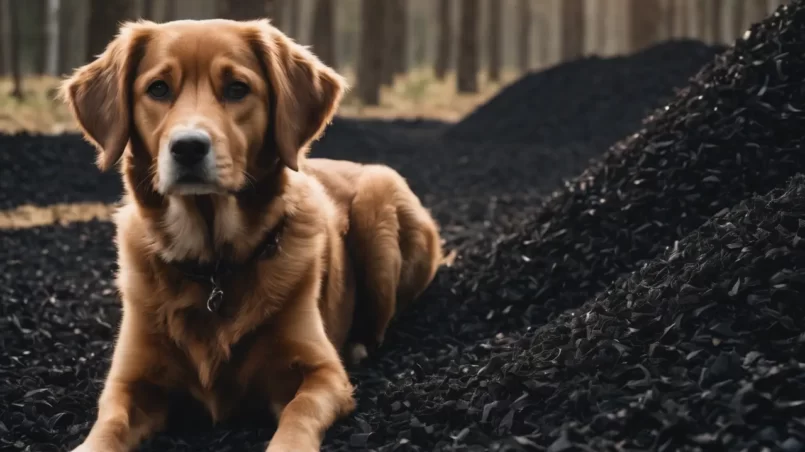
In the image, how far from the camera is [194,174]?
319cm

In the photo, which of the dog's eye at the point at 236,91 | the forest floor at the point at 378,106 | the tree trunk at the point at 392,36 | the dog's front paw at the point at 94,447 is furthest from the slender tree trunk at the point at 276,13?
the dog's front paw at the point at 94,447

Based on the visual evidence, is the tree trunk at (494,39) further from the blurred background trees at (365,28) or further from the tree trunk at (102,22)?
the tree trunk at (102,22)

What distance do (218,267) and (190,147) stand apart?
0.66 m

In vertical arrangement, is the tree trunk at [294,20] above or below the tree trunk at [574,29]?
below

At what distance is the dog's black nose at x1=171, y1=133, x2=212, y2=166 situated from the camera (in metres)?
3.12

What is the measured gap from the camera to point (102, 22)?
37.7ft

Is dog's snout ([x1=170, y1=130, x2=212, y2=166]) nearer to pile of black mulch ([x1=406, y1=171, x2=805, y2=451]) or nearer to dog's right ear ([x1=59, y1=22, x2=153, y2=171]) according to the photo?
dog's right ear ([x1=59, y1=22, x2=153, y2=171])

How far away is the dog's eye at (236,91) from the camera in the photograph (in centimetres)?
350

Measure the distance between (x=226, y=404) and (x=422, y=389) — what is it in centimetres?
82

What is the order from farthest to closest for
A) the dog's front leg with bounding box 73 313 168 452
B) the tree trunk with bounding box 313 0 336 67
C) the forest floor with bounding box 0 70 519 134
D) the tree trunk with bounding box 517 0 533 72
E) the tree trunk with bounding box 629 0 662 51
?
the tree trunk with bounding box 517 0 533 72 < the tree trunk with bounding box 629 0 662 51 < the tree trunk with bounding box 313 0 336 67 < the forest floor with bounding box 0 70 519 134 < the dog's front leg with bounding box 73 313 168 452

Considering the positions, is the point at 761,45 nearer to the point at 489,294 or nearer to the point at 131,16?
the point at 489,294

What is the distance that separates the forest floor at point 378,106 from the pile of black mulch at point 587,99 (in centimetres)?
304

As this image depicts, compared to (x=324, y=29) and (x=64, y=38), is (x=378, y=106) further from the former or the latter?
(x=64, y=38)

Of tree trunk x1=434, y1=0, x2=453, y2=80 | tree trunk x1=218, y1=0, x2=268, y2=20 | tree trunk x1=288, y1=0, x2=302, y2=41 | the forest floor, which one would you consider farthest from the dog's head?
tree trunk x1=288, y1=0, x2=302, y2=41
